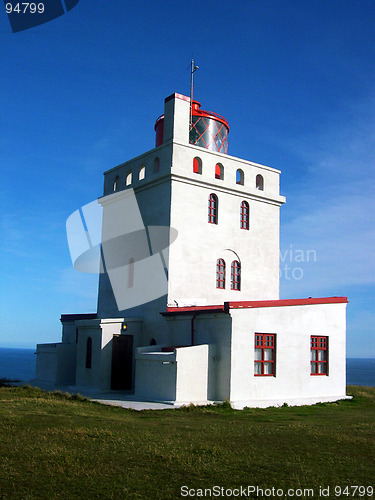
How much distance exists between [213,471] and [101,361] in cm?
1422

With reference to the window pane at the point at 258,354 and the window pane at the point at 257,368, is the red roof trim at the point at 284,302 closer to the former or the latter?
the window pane at the point at 258,354

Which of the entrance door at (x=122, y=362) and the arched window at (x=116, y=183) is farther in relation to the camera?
the arched window at (x=116, y=183)

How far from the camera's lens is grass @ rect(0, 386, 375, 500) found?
8750 millimetres

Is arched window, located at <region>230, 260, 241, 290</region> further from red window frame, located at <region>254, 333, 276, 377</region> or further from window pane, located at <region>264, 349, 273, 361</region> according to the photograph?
window pane, located at <region>264, 349, 273, 361</region>

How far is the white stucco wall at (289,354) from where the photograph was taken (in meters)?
20.2

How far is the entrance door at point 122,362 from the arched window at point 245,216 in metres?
7.55

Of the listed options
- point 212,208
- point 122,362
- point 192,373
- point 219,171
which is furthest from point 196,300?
point 219,171

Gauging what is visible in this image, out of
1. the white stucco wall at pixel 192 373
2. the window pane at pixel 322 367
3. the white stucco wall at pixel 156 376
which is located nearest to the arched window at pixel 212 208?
the white stucco wall at pixel 192 373

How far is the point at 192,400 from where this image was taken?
779 inches

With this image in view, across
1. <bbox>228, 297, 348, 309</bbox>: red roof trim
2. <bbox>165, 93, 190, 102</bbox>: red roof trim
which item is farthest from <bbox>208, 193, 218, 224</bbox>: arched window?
<bbox>228, 297, 348, 309</bbox>: red roof trim

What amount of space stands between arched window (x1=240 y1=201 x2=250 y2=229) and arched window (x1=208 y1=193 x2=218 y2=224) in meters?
1.59

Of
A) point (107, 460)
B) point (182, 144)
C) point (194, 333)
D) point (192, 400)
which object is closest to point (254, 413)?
point (192, 400)

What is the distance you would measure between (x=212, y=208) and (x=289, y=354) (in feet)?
24.9

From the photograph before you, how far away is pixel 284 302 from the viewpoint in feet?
71.8
